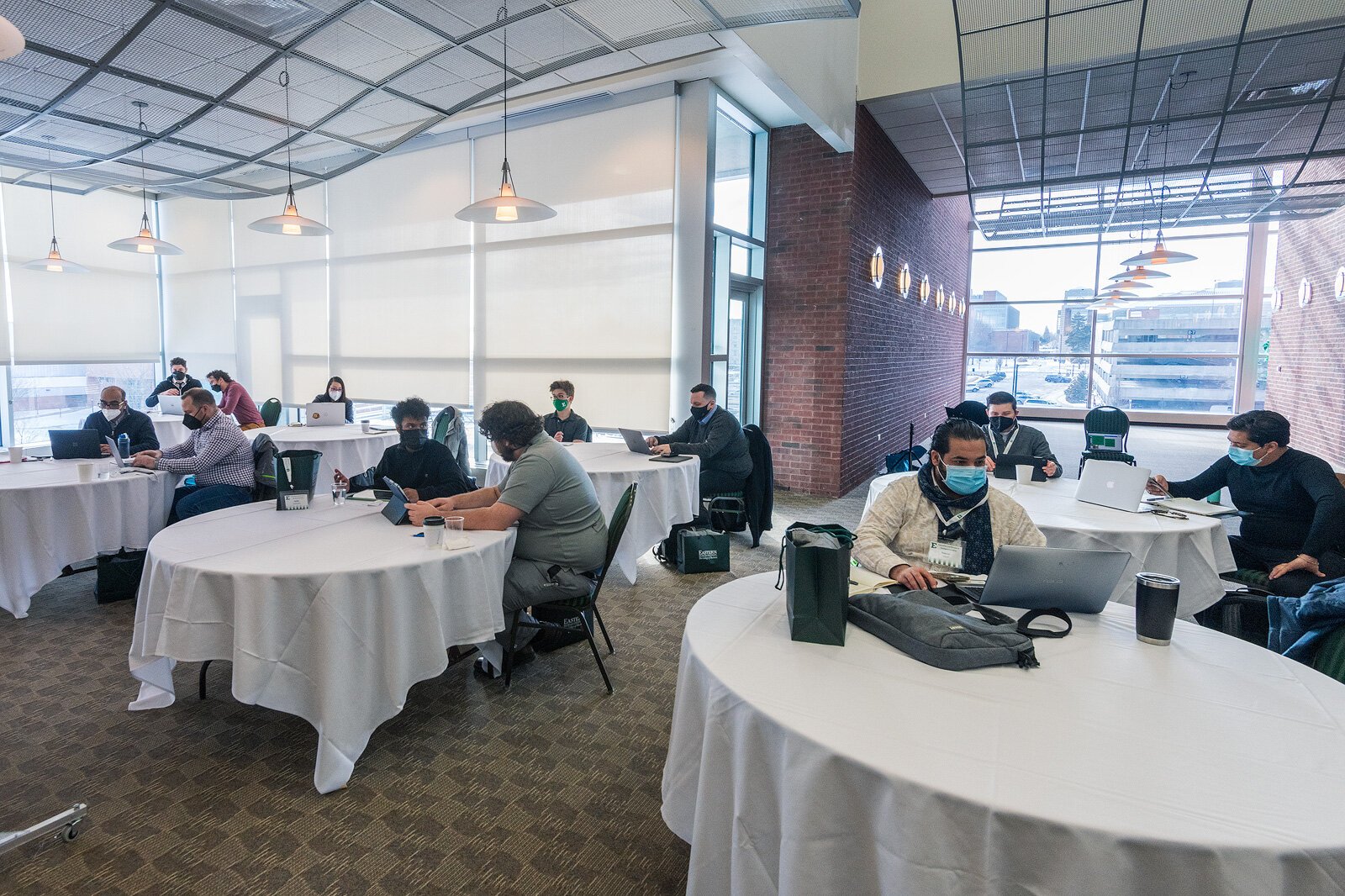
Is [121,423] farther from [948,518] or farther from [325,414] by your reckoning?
[948,518]

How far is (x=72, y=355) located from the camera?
9.96 metres

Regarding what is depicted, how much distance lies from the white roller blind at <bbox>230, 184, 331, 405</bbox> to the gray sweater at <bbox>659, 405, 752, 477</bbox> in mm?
6473

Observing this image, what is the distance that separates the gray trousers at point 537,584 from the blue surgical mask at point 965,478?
162 cm

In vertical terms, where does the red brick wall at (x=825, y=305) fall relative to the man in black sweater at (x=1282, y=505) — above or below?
above

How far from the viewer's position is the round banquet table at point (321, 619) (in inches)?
92.0

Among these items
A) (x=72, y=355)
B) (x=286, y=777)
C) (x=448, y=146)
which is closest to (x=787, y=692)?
(x=286, y=777)

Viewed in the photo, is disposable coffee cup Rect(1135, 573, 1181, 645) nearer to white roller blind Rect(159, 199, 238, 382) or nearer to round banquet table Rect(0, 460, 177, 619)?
round banquet table Rect(0, 460, 177, 619)

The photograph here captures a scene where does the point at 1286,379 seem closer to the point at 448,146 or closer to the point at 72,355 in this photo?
the point at 448,146

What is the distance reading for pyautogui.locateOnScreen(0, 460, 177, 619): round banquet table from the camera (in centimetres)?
383

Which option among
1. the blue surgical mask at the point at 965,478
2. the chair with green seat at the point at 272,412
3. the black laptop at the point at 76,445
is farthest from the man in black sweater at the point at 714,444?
the chair with green seat at the point at 272,412

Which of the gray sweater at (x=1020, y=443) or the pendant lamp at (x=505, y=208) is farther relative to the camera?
the gray sweater at (x=1020, y=443)

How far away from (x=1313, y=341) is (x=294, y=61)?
1175cm

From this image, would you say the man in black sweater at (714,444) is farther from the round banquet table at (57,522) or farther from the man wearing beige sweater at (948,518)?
the round banquet table at (57,522)

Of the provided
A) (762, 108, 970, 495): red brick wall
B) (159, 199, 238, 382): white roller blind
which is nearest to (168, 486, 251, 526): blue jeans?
(762, 108, 970, 495): red brick wall
